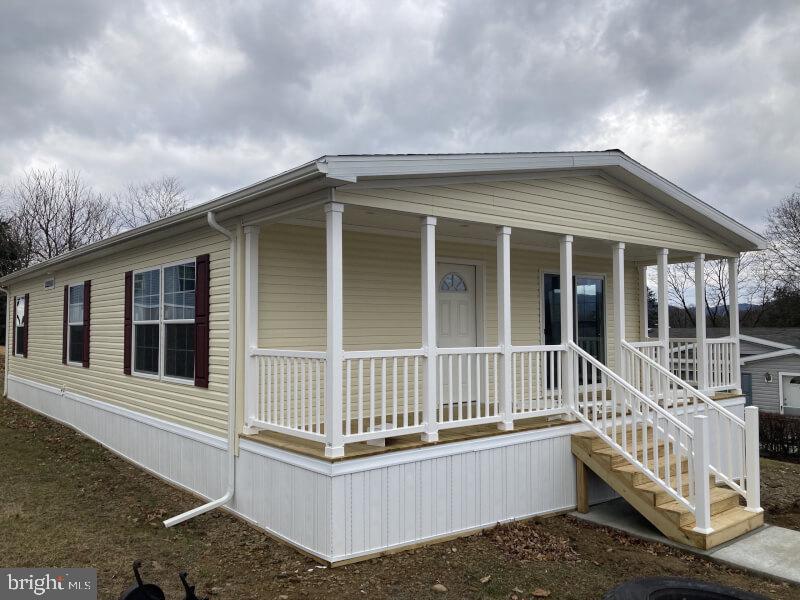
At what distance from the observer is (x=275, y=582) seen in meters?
4.28

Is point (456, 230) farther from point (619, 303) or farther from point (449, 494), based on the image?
point (449, 494)

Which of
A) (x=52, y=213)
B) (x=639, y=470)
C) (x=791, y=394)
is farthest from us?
(x=52, y=213)

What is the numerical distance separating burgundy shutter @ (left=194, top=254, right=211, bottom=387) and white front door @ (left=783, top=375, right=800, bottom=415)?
20581 millimetres

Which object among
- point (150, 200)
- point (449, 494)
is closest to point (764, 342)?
point (449, 494)

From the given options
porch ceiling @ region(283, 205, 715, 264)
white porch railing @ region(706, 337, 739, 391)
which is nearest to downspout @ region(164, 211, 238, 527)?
porch ceiling @ region(283, 205, 715, 264)

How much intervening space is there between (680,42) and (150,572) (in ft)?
38.3

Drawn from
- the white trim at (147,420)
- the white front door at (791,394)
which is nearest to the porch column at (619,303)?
the white trim at (147,420)

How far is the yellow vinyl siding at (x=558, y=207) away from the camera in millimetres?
5199

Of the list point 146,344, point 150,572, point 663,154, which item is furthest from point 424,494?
point 663,154

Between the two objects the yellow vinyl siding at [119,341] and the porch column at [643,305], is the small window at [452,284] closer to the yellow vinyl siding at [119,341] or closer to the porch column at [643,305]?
the yellow vinyl siding at [119,341]

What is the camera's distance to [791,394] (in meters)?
19.7

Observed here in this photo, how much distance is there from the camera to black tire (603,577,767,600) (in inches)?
140

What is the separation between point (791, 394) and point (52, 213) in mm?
33497

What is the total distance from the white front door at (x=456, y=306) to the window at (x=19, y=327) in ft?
36.4
